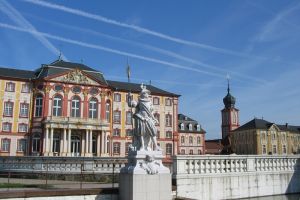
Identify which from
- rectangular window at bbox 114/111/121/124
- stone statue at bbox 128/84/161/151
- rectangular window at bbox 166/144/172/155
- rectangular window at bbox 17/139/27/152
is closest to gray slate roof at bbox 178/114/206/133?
rectangular window at bbox 166/144/172/155

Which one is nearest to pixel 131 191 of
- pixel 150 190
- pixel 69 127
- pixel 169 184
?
pixel 150 190

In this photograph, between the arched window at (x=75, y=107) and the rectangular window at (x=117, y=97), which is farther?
the rectangular window at (x=117, y=97)

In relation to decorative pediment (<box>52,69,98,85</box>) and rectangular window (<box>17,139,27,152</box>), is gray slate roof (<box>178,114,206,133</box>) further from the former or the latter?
rectangular window (<box>17,139,27,152</box>)

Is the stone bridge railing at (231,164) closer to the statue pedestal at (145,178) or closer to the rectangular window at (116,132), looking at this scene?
the statue pedestal at (145,178)

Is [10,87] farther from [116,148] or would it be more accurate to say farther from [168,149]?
[168,149]

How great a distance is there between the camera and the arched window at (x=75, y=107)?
165 ft

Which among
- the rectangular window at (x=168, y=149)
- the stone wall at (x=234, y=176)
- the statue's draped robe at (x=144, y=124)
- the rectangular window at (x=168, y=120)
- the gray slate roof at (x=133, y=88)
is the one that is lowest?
the stone wall at (x=234, y=176)

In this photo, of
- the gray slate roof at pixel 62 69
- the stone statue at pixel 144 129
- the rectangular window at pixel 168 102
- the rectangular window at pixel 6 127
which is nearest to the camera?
the stone statue at pixel 144 129

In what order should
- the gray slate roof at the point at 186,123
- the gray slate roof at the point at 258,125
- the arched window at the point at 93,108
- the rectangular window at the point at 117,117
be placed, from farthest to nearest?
1. the gray slate roof at the point at 258,125
2. the gray slate roof at the point at 186,123
3. the rectangular window at the point at 117,117
4. the arched window at the point at 93,108

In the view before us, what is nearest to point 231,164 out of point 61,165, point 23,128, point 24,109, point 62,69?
point 61,165

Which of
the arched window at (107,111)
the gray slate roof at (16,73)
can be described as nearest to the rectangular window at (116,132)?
the arched window at (107,111)

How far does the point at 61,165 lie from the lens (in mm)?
23281

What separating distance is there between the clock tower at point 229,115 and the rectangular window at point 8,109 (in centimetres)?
6644

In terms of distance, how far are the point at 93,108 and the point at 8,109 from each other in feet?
39.0
